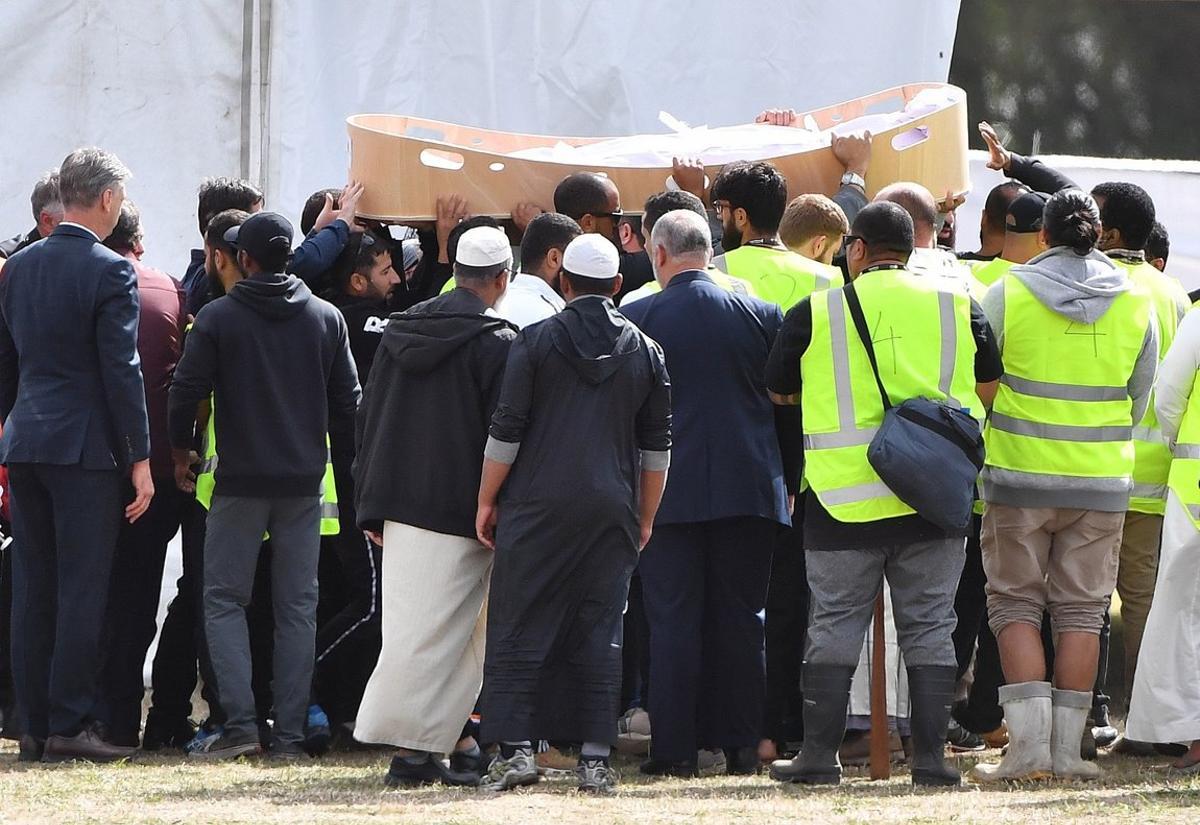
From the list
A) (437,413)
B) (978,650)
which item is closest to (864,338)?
(437,413)

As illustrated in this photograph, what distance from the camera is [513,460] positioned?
5.08 m

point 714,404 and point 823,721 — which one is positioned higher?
point 714,404

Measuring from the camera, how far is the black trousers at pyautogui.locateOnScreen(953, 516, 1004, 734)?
6.29 metres

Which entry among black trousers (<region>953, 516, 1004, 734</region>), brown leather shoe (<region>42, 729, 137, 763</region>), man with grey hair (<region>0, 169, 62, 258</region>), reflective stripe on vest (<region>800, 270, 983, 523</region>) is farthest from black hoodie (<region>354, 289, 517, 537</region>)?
black trousers (<region>953, 516, 1004, 734</region>)

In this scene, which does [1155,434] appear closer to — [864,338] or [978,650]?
[978,650]

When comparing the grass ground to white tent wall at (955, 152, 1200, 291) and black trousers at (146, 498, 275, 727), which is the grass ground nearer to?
black trousers at (146, 498, 275, 727)

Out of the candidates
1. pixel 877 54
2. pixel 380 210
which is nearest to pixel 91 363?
pixel 380 210

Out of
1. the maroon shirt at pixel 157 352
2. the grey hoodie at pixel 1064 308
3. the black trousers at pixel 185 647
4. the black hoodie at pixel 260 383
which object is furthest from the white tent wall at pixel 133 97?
the grey hoodie at pixel 1064 308

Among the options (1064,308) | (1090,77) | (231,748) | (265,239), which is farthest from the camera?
(1090,77)

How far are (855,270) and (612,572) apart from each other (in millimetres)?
1117

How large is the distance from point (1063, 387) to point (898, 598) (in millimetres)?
808

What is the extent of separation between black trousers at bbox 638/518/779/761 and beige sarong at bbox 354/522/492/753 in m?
0.63

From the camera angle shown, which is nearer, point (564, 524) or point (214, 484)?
point (564, 524)

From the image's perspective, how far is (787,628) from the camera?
20.1 feet
